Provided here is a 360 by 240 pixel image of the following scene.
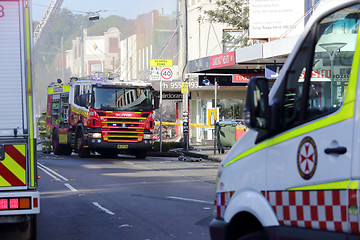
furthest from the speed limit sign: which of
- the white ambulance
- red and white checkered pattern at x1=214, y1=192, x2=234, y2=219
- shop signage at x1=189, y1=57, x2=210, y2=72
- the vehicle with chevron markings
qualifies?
the white ambulance

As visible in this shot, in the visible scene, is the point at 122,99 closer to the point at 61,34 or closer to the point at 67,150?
the point at 67,150

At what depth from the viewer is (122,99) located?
968 inches

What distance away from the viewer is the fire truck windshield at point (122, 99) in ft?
80.0

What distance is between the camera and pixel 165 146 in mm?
30812

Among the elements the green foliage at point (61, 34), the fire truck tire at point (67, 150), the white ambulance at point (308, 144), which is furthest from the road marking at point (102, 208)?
the green foliage at point (61, 34)

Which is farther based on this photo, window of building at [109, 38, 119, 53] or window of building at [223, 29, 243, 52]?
window of building at [109, 38, 119, 53]

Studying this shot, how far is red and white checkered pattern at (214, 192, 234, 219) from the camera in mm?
5295

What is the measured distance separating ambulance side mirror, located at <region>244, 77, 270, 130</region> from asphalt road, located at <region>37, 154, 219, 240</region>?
14.5ft

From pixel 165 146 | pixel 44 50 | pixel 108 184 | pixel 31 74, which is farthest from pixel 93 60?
pixel 31 74

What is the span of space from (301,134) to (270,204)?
0.58 m

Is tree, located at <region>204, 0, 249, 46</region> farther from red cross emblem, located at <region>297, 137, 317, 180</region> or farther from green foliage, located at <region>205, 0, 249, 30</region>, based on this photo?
red cross emblem, located at <region>297, 137, 317, 180</region>

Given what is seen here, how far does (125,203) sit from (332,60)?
27.0 ft

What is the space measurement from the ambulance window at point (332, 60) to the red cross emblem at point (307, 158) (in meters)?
0.19

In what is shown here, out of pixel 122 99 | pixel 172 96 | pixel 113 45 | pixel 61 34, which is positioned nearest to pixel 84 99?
pixel 122 99
